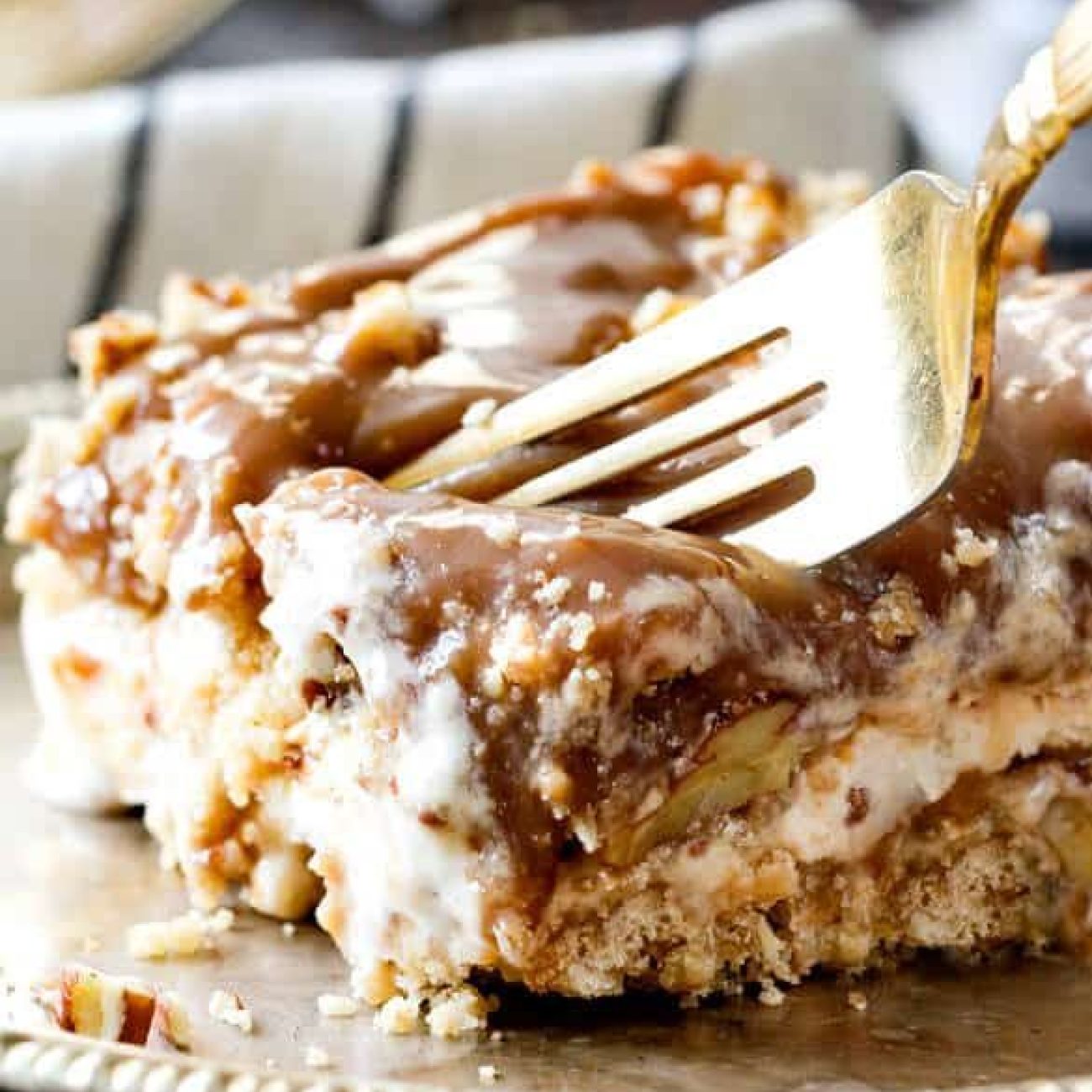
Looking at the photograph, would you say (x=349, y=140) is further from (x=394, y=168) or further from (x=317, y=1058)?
(x=317, y=1058)

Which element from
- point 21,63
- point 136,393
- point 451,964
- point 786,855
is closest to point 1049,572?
point 786,855

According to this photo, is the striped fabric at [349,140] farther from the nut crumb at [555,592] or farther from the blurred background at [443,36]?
the nut crumb at [555,592]

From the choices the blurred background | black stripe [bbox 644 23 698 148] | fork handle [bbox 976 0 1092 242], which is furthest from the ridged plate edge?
the blurred background

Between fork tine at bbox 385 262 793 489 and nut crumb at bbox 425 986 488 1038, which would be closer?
nut crumb at bbox 425 986 488 1038

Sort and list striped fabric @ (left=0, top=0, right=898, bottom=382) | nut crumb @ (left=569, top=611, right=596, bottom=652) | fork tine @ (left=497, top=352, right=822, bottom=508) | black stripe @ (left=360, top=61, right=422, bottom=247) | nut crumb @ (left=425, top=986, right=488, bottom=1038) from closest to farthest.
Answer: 1. nut crumb @ (left=569, top=611, right=596, bottom=652)
2. nut crumb @ (left=425, top=986, right=488, bottom=1038)
3. fork tine @ (left=497, top=352, right=822, bottom=508)
4. striped fabric @ (left=0, top=0, right=898, bottom=382)
5. black stripe @ (left=360, top=61, right=422, bottom=247)

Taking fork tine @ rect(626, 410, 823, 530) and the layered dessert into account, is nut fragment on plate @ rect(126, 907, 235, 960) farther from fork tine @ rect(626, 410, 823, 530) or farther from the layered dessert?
fork tine @ rect(626, 410, 823, 530)
